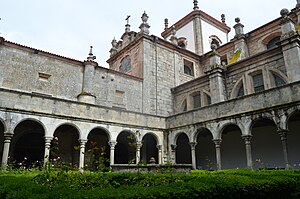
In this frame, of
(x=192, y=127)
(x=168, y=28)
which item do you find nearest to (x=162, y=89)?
(x=192, y=127)

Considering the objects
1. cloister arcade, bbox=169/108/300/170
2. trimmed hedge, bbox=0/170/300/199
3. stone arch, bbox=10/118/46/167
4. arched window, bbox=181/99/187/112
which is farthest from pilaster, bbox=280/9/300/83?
stone arch, bbox=10/118/46/167

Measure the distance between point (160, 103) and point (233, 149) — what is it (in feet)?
23.2

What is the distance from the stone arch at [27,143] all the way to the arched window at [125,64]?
10531 mm

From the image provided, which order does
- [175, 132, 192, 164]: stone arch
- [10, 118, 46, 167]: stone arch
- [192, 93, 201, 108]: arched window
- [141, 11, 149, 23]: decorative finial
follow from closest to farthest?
1. [10, 118, 46, 167]: stone arch
2. [175, 132, 192, 164]: stone arch
3. [192, 93, 201, 108]: arched window
4. [141, 11, 149, 23]: decorative finial

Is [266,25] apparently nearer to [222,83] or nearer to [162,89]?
[222,83]

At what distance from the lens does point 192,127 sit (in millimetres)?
15773

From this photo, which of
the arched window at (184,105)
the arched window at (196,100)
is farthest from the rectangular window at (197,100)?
the arched window at (184,105)

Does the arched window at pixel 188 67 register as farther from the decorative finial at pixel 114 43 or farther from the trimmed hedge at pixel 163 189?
the trimmed hedge at pixel 163 189

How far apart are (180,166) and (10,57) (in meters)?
13.5

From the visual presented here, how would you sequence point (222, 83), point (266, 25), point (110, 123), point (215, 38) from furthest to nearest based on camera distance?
point (215, 38), point (266, 25), point (222, 83), point (110, 123)

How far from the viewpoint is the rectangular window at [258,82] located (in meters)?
17.6

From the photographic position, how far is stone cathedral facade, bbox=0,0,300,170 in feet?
41.7

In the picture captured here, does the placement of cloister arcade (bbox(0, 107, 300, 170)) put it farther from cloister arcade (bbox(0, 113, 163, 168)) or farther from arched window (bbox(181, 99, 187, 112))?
arched window (bbox(181, 99, 187, 112))

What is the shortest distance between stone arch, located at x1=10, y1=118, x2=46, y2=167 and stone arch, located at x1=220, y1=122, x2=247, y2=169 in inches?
483
